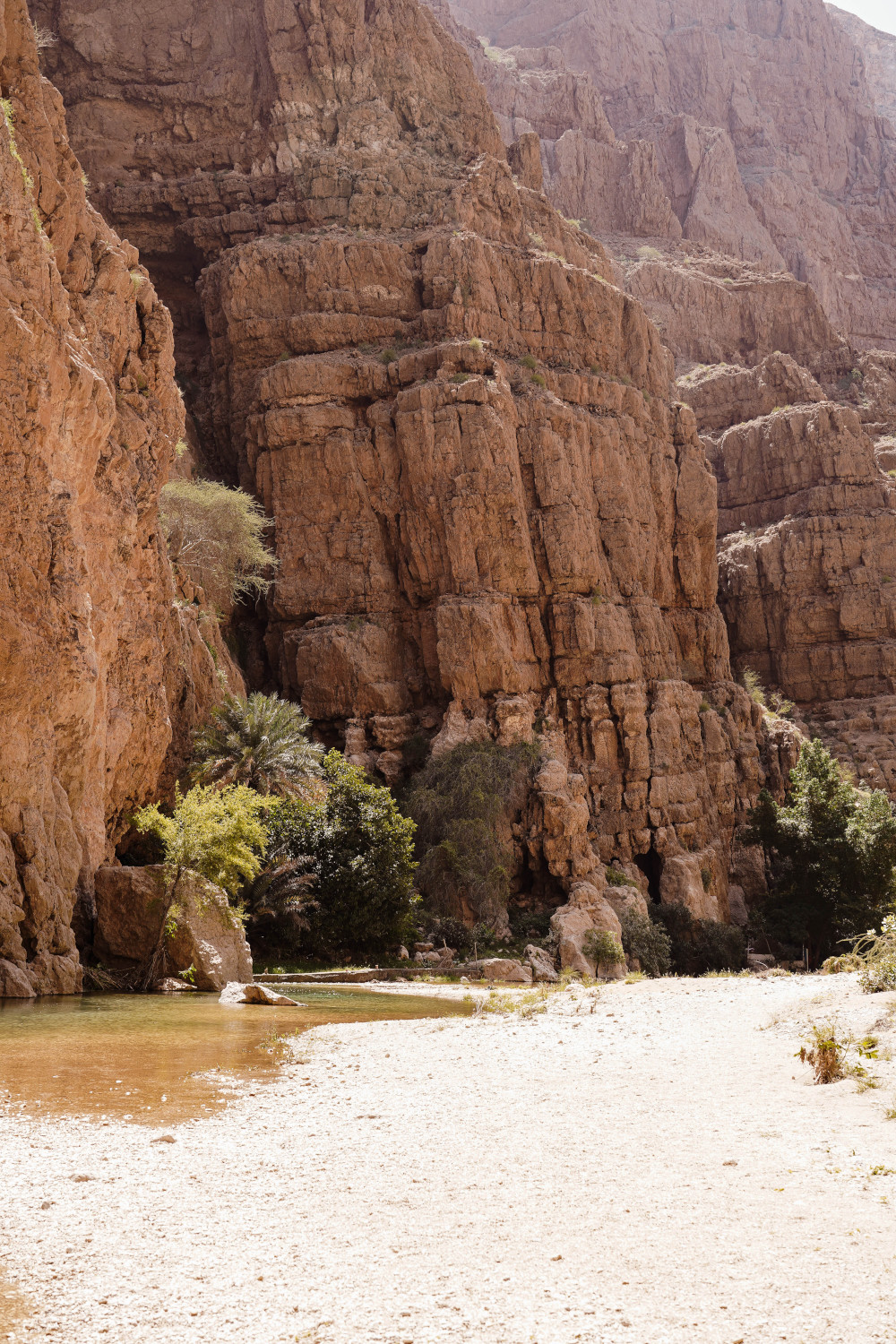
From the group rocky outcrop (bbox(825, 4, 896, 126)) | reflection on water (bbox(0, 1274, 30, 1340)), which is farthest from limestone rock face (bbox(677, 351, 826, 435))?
rocky outcrop (bbox(825, 4, 896, 126))

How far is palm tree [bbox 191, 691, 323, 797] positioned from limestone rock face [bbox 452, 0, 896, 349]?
83546 millimetres

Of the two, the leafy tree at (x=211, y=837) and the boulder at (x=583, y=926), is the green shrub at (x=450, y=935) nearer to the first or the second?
the boulder at (x=583, y=926)

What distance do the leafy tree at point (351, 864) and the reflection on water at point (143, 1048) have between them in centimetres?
1147

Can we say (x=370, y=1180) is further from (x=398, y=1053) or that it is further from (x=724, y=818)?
(x=724, y=818)

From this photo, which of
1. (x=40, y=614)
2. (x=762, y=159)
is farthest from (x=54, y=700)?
(x=762, y=159)

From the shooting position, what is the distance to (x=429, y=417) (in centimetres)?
4516

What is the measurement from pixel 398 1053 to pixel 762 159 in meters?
121

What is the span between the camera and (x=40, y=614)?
66.0 ft

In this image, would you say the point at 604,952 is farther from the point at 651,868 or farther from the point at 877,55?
the point at 877,55

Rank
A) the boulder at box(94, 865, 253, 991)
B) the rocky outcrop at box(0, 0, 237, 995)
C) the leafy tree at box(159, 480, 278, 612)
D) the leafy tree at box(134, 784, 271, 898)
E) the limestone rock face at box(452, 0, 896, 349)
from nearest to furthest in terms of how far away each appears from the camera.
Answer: the rocky outcrop at box(0, 0, 237, 995) < the boulder at box(94, 865, 253, 991) < the leafy tree at box(134, 784, 271, 898) < the leafy tree at box(159, 480, 278, 612) < the limestone rock face at box(452, 0, 896, 349)

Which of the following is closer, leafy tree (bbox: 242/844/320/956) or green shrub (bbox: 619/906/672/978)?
leafy tree (bbox: 242/844/320/956)

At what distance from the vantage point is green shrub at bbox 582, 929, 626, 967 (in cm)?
3338

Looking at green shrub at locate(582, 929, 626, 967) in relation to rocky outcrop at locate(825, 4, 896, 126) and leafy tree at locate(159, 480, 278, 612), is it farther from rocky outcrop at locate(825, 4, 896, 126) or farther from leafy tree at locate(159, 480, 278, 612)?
rocky outcrop at locate(825, 4, 896, 126)

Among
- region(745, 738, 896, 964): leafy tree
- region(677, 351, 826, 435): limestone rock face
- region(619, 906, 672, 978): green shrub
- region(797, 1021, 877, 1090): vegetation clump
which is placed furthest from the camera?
region(677, 351, 826, 435): limestone rock face
